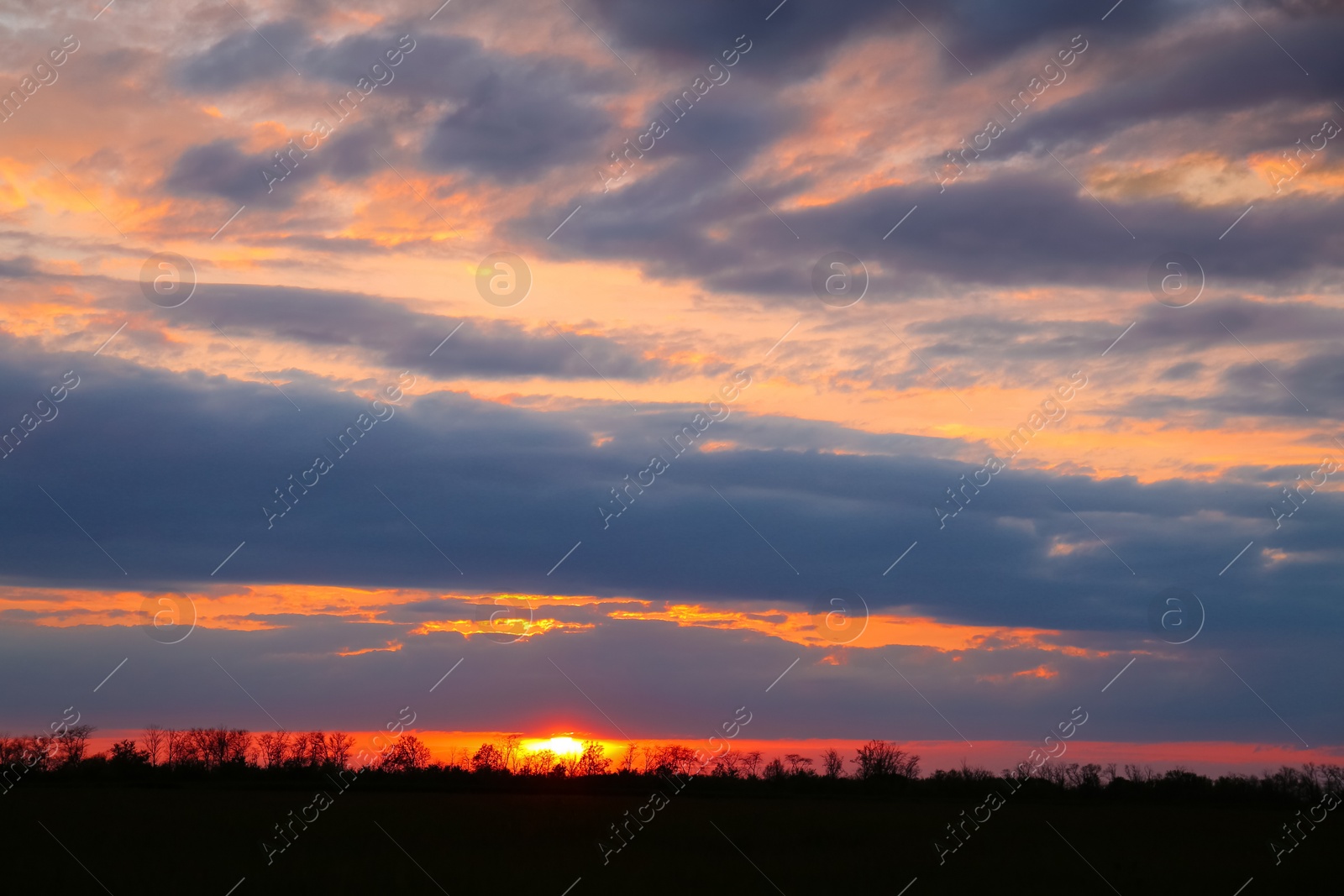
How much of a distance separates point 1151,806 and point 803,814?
127 feet

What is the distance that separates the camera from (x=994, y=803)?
71.8 metres

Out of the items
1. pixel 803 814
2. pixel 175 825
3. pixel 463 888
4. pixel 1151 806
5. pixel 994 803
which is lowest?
pixel 1151 806

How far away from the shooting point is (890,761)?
384 ft

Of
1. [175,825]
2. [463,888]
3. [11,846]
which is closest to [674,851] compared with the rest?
[463,888]

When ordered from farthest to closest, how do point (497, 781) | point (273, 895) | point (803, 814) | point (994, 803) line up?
point (497, 781) → point (994, 803) → point (803, 814) → point (273, 895)

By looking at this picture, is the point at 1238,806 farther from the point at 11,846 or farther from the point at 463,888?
the point at 11,846

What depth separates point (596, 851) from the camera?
41.6m

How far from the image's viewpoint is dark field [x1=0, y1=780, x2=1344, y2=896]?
33.8 meters

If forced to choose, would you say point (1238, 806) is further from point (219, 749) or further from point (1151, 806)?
point (219, 749)

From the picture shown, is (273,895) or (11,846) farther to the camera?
(11,846)

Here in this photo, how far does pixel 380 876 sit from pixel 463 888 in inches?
139

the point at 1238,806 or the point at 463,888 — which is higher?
the point at 463,888

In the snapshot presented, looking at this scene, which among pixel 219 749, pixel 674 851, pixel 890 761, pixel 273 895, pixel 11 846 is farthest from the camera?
pixel 890 761

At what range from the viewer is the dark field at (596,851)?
1332 inches
